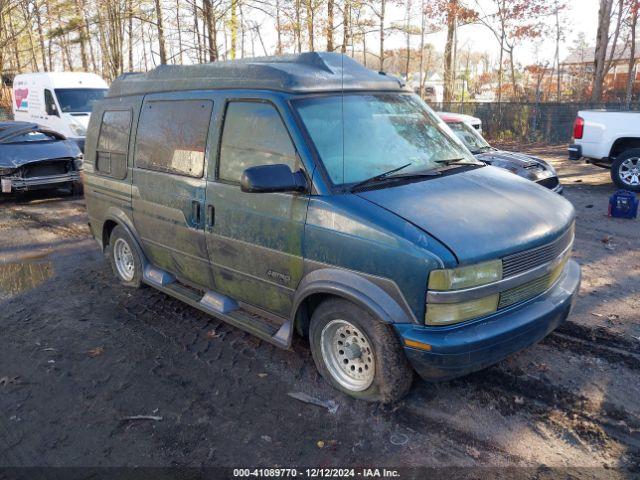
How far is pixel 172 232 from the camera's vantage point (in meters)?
4.62

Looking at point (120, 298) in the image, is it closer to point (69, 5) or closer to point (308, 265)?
point (308, 265)

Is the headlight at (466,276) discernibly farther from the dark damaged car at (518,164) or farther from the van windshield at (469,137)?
the van windshield at (469,137)

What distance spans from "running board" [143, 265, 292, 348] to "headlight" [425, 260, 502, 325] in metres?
1.18

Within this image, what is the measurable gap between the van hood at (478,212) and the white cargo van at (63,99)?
549 inches

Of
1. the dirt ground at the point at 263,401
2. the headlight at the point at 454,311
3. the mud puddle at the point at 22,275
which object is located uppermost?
the headlight at the point at 454,311

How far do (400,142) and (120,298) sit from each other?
3.46 meters

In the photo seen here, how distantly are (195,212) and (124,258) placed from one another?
1.96m

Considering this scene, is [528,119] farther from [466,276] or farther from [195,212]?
[466,276]

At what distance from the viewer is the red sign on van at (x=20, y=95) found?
1747cm

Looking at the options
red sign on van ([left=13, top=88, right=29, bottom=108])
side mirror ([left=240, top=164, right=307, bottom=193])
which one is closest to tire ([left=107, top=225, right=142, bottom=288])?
side mirror ([left=240, top=164, right=307, bottom=193])

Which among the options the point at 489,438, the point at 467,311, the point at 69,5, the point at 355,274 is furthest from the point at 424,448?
the point at 69,5

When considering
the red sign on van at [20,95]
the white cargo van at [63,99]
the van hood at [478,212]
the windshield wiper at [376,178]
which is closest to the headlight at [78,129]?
the white cargo van at [63,99]

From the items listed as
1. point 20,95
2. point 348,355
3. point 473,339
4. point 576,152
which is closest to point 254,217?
point 348,355

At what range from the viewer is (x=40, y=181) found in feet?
34.2
